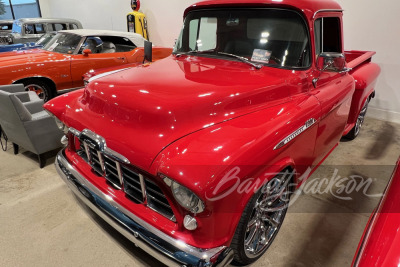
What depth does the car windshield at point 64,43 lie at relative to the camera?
493 cm

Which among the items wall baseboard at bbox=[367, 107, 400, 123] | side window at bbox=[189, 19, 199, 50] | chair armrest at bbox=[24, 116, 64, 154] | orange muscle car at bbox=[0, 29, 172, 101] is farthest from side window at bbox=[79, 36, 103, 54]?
wall baseboard at bbox=[367, 107, 400, 123]

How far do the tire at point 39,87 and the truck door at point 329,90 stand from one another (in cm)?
438

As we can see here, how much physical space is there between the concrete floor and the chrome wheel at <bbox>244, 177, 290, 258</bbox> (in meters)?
0.11

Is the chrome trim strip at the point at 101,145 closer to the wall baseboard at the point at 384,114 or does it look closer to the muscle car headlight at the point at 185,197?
the muscle car headlight at the point at 185,197

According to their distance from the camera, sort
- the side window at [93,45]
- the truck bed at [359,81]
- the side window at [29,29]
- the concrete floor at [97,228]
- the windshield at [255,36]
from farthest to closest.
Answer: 1. the side window at [29,29]
2. the side window at [93,45]
3. the truck bed at [359,81]
4. the windshield at [255,36]
5. the concrete floor at [97,228]

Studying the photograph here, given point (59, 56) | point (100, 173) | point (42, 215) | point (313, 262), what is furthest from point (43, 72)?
point (313, 262)

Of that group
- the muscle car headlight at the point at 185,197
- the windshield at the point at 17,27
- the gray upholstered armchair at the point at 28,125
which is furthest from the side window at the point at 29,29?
the muscle car headlight at the point at 185,197

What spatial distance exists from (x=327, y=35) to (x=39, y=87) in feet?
14.7

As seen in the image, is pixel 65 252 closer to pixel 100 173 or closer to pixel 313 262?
pixel 100 173

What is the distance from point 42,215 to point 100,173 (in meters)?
0.94

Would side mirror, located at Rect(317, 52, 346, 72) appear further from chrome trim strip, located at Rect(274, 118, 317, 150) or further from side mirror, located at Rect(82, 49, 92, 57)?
side mirror, located at Rect(82, 49, 92, 57)

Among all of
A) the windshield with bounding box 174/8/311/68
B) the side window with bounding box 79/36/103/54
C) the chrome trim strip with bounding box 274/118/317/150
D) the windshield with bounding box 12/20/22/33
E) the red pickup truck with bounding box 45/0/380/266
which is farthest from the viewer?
the windshield with bounding box 12/20/22/33

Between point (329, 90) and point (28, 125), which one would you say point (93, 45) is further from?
point (329, 90)

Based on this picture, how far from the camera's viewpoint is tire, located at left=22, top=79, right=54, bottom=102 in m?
4.44
